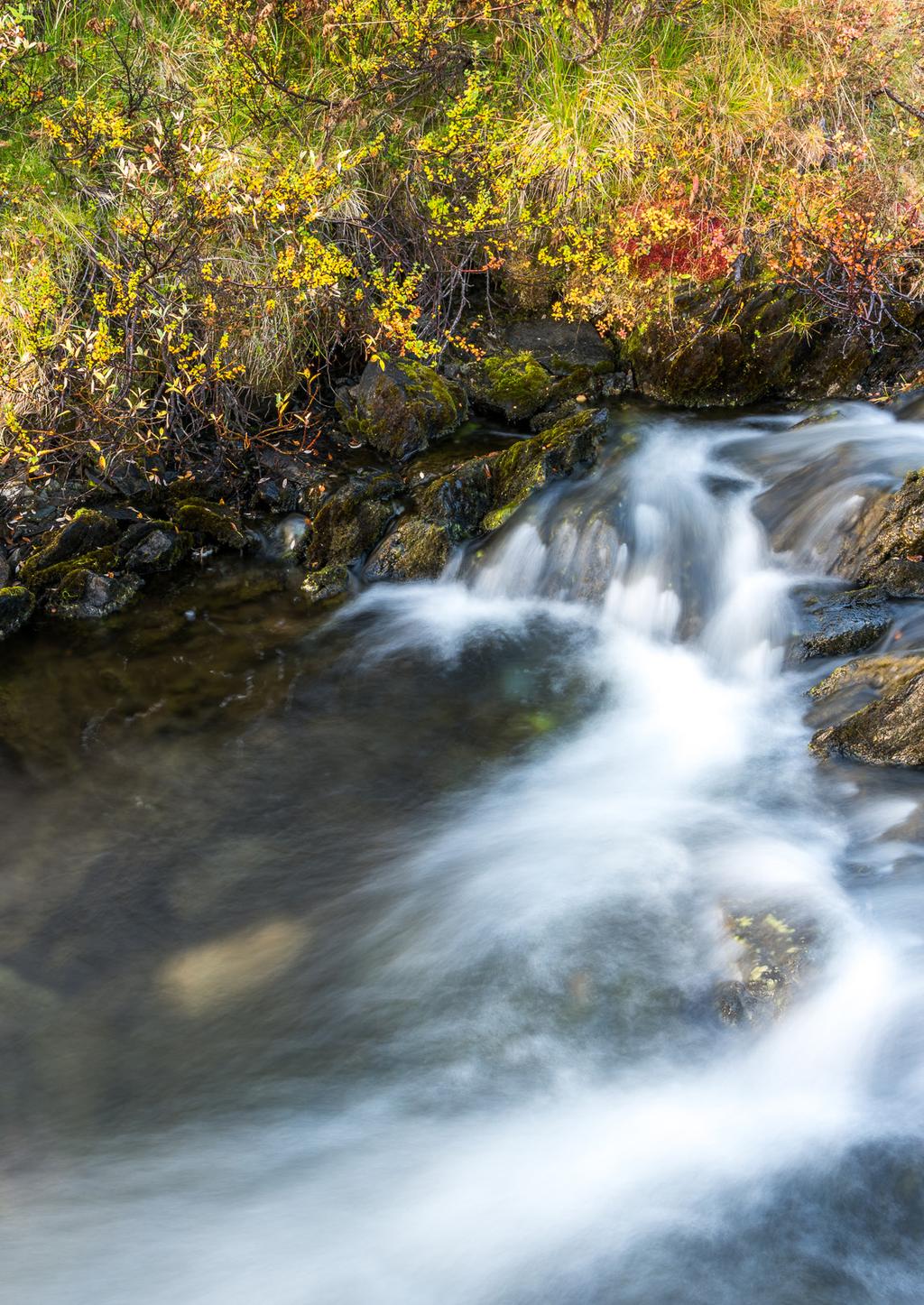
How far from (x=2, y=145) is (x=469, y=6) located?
3.95 meters

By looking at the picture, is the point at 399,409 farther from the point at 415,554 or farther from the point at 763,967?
the point at 763,967

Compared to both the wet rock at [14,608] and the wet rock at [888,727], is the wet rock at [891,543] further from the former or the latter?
the wet rock at [14,608]

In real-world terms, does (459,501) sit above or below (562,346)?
below

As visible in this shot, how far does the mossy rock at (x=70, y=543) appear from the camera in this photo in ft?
22.0

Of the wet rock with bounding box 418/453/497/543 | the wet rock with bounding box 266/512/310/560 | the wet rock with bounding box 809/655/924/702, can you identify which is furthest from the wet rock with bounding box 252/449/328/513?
the wet rock with bounding box 809/655/924/702

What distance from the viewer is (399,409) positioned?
7844mm

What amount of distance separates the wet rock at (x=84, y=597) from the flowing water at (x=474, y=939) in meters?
0.21

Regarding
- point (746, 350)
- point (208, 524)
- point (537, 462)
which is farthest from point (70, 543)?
point (746, 350)

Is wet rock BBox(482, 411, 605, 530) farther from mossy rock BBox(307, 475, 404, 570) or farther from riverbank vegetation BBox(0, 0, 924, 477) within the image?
riverbank vegetation BBox(0, 0, 924, 477)

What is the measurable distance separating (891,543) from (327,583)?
378cm

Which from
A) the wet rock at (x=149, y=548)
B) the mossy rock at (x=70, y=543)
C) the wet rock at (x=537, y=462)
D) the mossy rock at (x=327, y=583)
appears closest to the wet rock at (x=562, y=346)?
the wet rock at (x=537, y=462)

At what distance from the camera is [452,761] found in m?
5.34

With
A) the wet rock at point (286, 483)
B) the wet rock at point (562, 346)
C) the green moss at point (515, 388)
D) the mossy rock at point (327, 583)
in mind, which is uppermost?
the wet rock at point (562, 346)

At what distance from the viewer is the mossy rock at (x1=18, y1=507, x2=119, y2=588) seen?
22.0 ft
